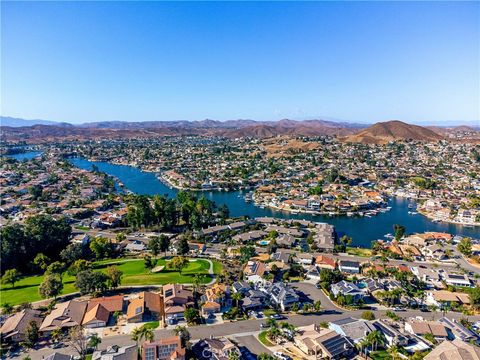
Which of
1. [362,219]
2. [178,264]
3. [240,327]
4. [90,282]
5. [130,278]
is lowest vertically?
[362,219]

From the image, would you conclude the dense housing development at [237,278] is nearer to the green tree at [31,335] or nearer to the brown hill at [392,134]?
the green tree at [31,335]

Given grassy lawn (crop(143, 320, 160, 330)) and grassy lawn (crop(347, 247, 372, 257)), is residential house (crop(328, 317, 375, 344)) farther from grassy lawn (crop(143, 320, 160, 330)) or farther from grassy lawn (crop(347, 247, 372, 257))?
grassy lawn (crop(347, 247, 372, 257))

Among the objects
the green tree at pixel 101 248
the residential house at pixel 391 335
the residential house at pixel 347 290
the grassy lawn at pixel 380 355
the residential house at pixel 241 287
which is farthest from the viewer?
the green tree at pixel 101 248

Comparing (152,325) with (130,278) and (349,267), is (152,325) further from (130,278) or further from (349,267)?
(349,267)

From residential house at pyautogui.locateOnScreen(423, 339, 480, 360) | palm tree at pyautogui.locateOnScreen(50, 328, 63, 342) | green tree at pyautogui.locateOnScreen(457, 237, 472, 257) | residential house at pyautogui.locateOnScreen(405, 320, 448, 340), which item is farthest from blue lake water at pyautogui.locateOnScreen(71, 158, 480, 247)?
palm tree at pyautogui.locateOnScreen(50, 328, 63, 342)

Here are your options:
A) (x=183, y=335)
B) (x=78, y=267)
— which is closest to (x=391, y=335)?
(x=183, y=335)

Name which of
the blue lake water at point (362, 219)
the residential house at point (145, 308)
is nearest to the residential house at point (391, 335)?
the residential house at point (145, 308)

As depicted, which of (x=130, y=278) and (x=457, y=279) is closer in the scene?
(x=457, y=279)
